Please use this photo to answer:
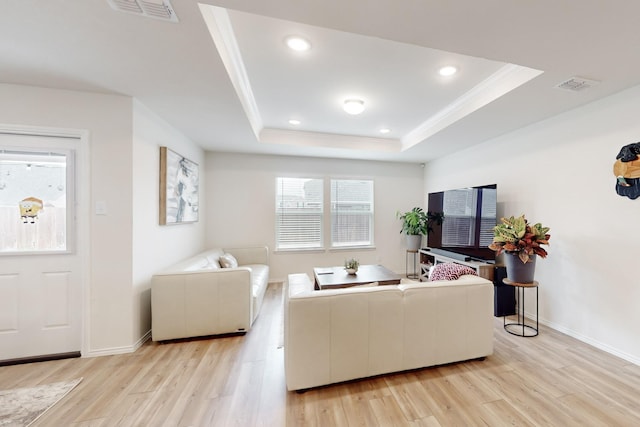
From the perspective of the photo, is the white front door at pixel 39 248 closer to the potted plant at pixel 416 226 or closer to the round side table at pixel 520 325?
the round side table at pixel 520 325

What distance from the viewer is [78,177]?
2.31 metres

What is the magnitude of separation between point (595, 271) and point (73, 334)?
17.0 feet

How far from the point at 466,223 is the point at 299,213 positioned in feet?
9.50

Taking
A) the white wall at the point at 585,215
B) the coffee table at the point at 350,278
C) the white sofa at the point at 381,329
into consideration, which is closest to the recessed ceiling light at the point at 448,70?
the white wall at the point at 585,215

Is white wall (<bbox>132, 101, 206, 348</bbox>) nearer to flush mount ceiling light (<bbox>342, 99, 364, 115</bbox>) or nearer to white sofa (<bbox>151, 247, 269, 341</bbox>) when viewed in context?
white sofa (<bbox>151, 247, 269, 341</bbox>)

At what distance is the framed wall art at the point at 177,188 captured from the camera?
2.89 meters

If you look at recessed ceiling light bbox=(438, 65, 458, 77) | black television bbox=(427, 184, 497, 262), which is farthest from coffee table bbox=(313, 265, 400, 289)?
recessed ceiling light bbox=(438, 65, 458, 77)

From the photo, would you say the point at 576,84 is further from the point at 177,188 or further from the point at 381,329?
the point at 177,188

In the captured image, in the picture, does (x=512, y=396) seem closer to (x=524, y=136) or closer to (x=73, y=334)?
(x=524, y=136)

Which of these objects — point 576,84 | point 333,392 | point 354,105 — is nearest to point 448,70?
point 354,105

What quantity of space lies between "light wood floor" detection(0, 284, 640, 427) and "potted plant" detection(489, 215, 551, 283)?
74cm

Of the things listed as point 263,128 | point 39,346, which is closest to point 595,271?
point 263,128

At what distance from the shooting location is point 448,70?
7.51ft

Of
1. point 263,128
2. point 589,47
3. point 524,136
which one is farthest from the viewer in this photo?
point 263,128
